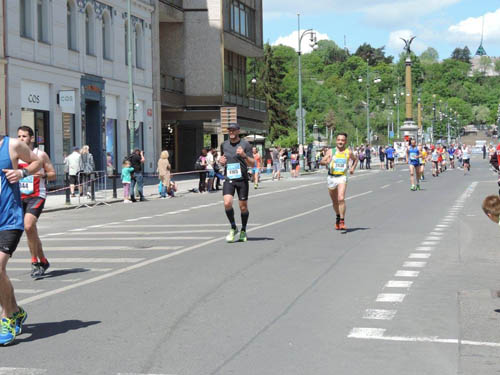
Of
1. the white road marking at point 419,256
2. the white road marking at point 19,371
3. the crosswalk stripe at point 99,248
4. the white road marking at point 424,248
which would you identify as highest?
the white road marking at point 19,371

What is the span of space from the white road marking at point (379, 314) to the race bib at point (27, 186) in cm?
473

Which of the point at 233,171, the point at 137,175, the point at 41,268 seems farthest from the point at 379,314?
the point at 137,175

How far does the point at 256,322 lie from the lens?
7.53m

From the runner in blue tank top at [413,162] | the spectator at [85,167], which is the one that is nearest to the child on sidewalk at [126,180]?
the spectator at [85,167]

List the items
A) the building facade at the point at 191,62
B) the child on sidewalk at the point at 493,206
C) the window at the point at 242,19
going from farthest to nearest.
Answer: the window at the point at 242,19 < the building facade at the point at 191,62 < the child on sidewalk at the point at 493,206

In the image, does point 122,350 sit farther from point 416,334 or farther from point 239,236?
point 239,236

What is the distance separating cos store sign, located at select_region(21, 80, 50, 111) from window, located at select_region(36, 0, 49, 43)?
187cm

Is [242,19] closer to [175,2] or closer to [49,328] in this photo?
[175,2]

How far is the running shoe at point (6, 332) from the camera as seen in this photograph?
6797 mm

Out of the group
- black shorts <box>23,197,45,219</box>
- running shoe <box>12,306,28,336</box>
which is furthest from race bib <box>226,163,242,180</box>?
running shoe <box>12,306,28,336</box>

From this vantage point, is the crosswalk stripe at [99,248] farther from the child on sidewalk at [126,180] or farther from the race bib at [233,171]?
the child on sidewalk at [126,180]

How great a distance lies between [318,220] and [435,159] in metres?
29.8

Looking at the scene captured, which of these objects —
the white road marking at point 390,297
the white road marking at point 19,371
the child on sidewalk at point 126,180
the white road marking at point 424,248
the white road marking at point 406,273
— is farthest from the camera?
the child on sidewalk at point 126,180

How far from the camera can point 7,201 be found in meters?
6.99
